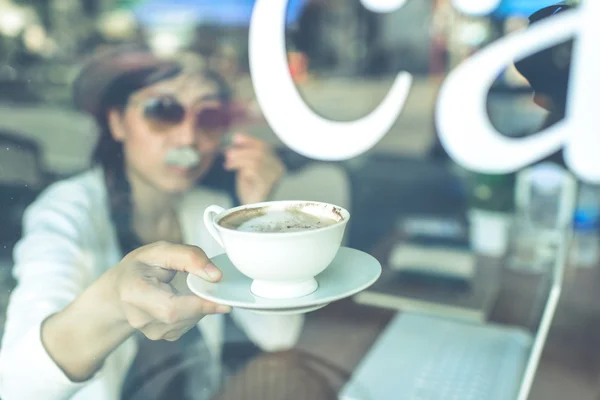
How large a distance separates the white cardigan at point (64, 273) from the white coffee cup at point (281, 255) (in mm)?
21

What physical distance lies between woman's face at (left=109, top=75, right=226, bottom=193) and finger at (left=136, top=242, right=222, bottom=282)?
0.29ft

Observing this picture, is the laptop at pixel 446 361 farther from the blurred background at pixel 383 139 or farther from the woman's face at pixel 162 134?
the woman's face at pixel 162 134

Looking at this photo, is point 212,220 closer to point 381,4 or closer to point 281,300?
point 281,300

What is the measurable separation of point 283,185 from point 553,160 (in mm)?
1176

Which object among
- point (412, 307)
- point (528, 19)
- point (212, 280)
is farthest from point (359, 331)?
point (528, 19)

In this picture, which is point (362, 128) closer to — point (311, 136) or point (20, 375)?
point (311, 136)

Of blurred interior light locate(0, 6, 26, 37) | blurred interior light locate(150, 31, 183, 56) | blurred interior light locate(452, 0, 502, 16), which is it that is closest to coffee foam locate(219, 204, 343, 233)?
blurred interior light locate(150, 31, 183, 56)

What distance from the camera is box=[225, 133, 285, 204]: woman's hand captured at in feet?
1.47

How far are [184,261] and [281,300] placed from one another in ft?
0.25

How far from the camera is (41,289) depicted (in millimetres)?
419

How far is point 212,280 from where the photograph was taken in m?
0.37

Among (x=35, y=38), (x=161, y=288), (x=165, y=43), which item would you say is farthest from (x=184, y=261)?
(x=35, y=38)

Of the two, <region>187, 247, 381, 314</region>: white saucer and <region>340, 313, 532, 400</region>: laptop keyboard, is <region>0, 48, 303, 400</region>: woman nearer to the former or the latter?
<region>187, 247, 381, 314</region>: white saucer

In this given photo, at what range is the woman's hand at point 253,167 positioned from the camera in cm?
45
